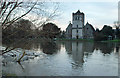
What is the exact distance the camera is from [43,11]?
4.83m

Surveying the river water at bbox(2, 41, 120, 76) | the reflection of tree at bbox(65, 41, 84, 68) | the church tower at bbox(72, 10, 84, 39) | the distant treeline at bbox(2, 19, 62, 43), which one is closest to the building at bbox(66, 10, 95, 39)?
the church tower at bbox(72, 10, 84, 39)

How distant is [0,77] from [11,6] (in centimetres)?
311

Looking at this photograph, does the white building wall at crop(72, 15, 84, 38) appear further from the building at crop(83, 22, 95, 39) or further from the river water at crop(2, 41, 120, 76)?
the river water at crop(2, 41, 120, 76)

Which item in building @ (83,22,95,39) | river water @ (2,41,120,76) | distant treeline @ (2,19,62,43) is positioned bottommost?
river water @ (2,41,120,76)

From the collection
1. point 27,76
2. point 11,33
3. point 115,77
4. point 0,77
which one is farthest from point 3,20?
point 115,77

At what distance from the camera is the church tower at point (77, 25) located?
188ft

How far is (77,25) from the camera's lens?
5866 cm

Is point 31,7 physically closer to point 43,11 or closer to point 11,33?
point 43,11

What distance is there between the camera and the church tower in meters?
57.3

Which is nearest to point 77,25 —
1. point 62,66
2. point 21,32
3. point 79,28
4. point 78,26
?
point 78,26

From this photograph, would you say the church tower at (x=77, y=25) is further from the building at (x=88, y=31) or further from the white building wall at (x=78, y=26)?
the building at (x=88, y=31)

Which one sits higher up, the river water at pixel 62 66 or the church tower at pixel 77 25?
the church tower at pixel 77 25

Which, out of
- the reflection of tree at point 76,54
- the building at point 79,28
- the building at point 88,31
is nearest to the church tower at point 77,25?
the building at point 79,28

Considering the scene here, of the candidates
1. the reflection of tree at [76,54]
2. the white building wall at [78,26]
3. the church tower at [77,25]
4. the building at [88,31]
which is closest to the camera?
the reflection of tree at [76,54]
